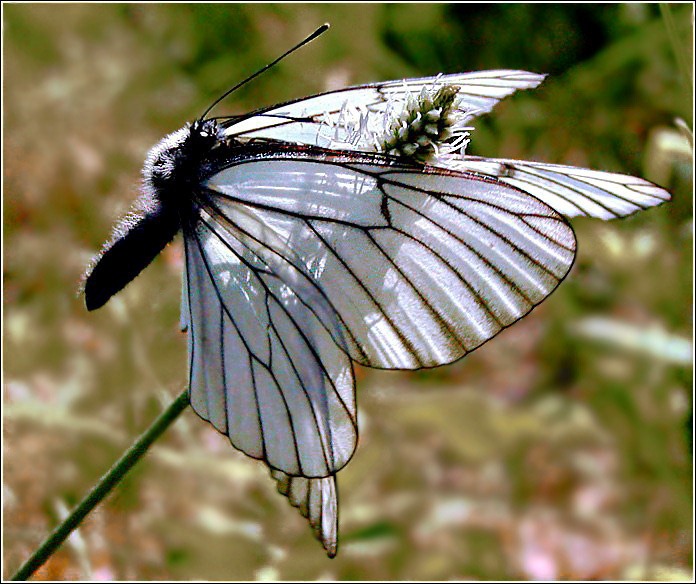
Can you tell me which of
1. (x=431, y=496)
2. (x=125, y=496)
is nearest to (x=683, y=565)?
(x=431, y=496)

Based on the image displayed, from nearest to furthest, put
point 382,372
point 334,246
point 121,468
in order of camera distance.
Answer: point 121,468 < point 334,246 < point 382,372

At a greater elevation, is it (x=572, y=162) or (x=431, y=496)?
(x=572, y=162)

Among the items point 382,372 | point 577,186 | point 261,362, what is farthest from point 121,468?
point 382,372

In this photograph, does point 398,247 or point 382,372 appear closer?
point 398,247

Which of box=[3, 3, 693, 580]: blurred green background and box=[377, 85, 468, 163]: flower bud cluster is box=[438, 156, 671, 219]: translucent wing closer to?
box=[377, 85, 468, 163]: flower bud cluster

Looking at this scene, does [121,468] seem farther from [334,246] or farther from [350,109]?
[350,109]

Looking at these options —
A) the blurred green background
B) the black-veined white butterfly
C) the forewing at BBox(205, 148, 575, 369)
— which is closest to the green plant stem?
the black-veined white butterfly

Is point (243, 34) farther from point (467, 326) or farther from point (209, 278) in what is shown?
point (467, 326)

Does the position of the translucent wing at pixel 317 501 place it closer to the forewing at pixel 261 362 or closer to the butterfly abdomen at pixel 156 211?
the forewing at pixel 261 362
